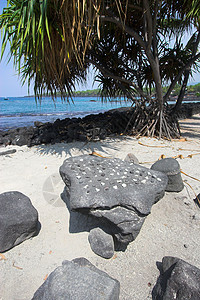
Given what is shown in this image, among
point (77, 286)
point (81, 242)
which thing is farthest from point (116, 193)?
point (77, 286)

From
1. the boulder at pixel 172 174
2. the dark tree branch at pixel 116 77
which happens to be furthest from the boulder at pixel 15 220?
the dark tree branch at pixel 116 77

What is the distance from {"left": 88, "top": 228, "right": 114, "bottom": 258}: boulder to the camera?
1451 millimetres

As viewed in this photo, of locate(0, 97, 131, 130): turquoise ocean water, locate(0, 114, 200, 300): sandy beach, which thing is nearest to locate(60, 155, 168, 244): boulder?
locate(0, 114, 200, 300): sandy beach

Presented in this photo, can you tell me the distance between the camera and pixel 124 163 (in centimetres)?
200

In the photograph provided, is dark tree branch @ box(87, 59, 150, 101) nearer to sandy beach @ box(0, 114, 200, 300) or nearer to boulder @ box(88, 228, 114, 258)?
sandy beach @ box(0, 114, 200, 300)

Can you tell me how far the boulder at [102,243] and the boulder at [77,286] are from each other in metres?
0.38

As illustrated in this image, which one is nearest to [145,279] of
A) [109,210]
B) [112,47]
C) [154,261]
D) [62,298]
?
[154,261]

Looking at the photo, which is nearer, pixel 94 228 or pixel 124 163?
pixel 94 228

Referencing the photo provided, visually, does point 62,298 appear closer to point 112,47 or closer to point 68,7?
point 68,7

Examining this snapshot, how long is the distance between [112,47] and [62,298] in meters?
4.74

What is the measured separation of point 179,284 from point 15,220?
119 centimetres

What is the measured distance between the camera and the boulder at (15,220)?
1.48 meters

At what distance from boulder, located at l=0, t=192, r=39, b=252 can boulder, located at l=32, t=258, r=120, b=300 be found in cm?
59

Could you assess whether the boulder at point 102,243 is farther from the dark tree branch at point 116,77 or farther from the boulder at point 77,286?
the dark tree branch at point 116,77
